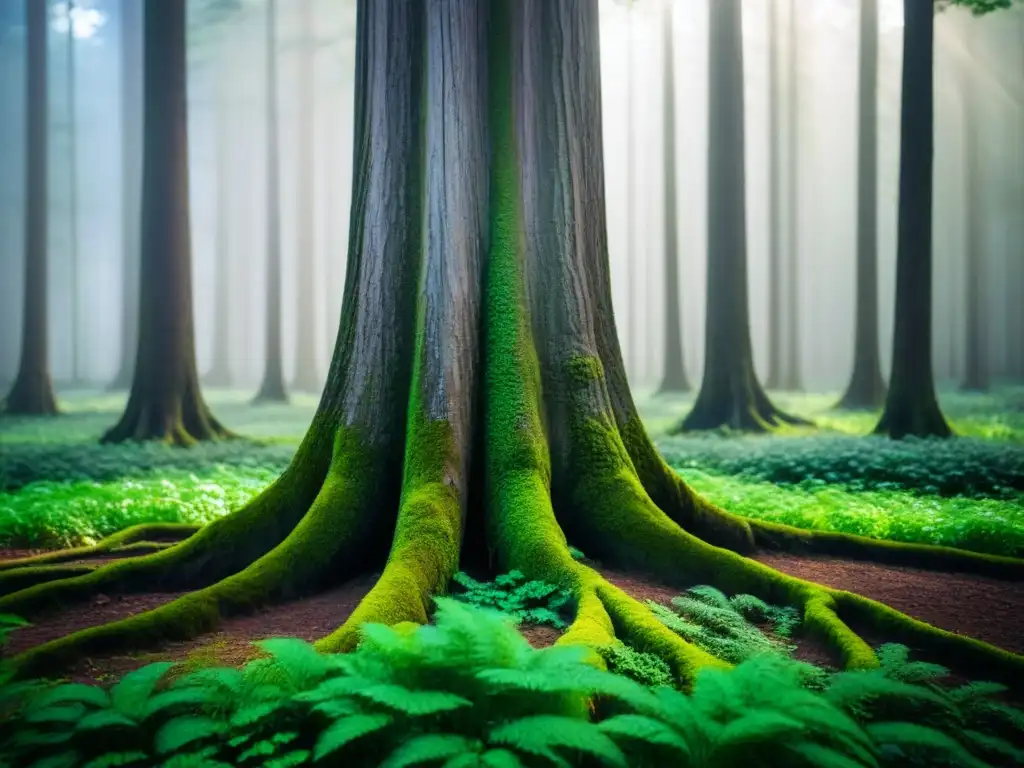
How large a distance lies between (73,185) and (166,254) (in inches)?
627

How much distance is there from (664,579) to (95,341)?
99.4 feet

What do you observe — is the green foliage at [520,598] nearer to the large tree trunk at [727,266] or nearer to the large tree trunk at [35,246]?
the large tree trunk at [727,266]

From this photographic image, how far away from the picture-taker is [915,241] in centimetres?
1112

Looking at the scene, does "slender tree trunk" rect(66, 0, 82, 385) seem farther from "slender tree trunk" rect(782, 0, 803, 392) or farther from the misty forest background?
"slender tree trunk" rect(782, 0, 803, 392)

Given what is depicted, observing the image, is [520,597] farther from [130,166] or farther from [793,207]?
[793,207]

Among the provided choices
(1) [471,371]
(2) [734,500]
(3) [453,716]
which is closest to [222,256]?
(2) [734,500]

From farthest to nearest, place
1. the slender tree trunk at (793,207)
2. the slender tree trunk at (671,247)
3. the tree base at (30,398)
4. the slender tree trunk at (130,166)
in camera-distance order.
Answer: the slender tree trunk at (793,207)
the slender tree trunk at (130,166)
the slender tree trunk at (671,247)
the tree base at (30,398)

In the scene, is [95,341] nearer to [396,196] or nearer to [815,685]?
[396,196]

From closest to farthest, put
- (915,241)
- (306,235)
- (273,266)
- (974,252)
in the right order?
(915,241), (273,266), (974,252), (306,235)

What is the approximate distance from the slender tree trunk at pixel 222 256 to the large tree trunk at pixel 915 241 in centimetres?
2341

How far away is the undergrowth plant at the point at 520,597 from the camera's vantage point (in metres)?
3.80

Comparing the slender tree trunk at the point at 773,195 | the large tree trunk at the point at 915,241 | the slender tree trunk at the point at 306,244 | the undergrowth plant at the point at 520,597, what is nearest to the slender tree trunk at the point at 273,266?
the slender tree trunk at the point at 306,244

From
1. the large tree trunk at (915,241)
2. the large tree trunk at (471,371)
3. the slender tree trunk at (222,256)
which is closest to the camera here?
the large tree trunk at (471,371)

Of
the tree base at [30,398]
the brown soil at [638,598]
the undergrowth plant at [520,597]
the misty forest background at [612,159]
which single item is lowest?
the brown soil at [638,598]
